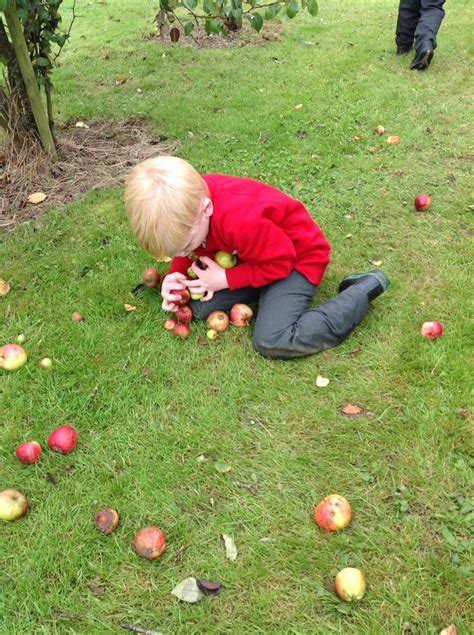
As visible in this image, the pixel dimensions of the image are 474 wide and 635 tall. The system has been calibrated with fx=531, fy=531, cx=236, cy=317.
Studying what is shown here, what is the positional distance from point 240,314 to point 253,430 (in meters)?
0.82

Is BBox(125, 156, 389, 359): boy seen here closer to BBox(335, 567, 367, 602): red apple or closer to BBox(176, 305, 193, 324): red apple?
BBox(176, 305, 193, 324): red apple

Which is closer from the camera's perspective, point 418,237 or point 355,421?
point 355,421

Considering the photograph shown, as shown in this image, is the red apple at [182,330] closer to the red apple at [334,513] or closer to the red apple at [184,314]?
the red apple at [184,314]

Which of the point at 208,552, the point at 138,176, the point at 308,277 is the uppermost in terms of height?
the point at 138,176

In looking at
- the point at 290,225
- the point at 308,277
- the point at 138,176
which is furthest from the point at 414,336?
the point at 138,176

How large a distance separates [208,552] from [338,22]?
376 inches

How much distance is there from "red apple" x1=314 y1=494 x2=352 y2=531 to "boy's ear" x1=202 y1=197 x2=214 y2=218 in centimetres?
150

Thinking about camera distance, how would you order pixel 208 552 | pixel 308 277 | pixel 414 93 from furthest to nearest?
pixel 414 93, pixel 308 277, pixel 208 552

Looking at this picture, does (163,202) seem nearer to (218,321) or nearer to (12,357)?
(218,321)

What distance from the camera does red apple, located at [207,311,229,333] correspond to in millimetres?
3184

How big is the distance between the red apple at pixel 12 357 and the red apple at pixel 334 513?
189 cm

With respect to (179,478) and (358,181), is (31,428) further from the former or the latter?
(358,181)

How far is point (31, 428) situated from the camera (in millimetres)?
2750

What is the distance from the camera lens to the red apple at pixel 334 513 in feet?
7.13
